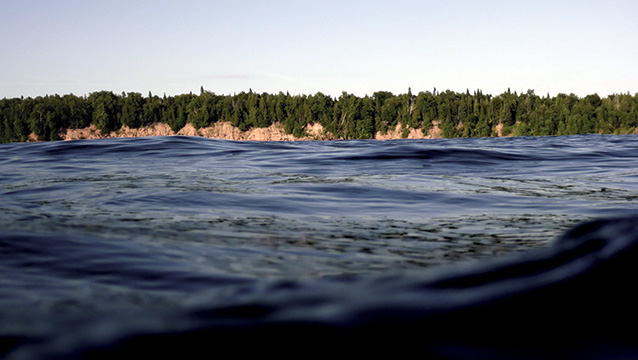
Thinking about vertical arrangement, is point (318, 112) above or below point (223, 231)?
above

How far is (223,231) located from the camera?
300 centimetres

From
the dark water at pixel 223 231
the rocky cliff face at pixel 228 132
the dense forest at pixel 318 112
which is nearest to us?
the dark water at pixel 223 231

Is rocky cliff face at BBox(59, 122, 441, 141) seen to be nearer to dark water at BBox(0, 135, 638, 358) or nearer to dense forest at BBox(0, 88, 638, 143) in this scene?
dense forest at BBox(0, 88, 638, 143)

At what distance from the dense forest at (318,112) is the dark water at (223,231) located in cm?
7549

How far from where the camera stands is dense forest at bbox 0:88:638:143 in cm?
7894

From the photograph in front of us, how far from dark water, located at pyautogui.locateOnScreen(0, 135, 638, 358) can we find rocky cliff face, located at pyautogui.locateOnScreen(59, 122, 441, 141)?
82.8 metres

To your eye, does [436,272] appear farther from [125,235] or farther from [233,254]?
[125,235]

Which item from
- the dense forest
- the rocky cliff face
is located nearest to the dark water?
the dense forest

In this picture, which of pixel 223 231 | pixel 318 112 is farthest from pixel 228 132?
pixel 223 231

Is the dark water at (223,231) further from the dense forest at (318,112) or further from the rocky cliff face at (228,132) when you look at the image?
the rocky cliff face at (228,132)

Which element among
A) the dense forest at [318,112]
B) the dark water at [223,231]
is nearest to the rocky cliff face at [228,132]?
the dense forest at [318,112]

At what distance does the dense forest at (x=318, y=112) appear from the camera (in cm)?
7894

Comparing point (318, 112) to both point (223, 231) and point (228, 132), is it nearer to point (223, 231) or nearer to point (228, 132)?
point (228, 132)

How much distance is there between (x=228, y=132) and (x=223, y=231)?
3634 inches
